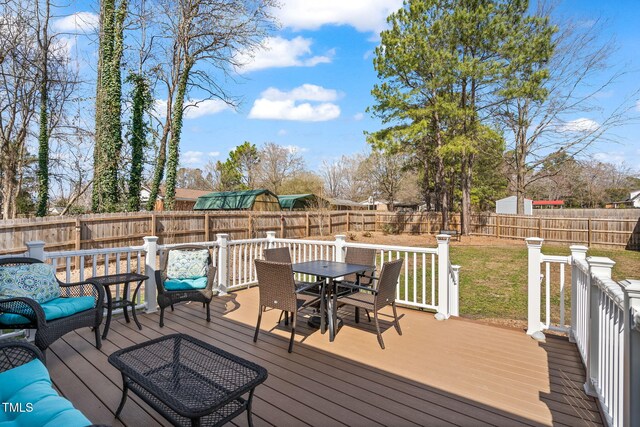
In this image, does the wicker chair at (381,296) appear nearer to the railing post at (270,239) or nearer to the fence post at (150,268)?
the fence post at (150,268)

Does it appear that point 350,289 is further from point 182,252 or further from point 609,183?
point 609,183

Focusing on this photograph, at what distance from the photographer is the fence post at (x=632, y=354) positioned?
1.39m

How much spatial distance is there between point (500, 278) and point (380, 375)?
6991 millimetres

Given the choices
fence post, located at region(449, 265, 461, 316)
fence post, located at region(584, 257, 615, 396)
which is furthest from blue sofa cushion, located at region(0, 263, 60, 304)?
fence post, located at region(584, 257, 615, 396)

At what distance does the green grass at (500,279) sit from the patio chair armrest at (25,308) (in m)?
5.74

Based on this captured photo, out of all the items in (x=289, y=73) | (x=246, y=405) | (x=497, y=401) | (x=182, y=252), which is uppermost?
(x=289, y=73)

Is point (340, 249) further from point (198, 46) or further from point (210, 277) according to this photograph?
point (198, 46)

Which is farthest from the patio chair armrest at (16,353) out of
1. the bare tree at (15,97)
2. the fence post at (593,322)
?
the bare tree at (15,97)

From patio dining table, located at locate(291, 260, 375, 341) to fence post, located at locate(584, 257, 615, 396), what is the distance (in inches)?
80.7

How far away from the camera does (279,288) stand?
3277mm

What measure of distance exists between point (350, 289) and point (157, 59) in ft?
43.1

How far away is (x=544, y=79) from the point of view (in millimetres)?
15086

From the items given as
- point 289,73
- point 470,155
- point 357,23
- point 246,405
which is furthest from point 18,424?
point 470,155

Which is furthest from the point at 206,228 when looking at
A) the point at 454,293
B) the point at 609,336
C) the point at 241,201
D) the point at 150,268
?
the point at 609,336
